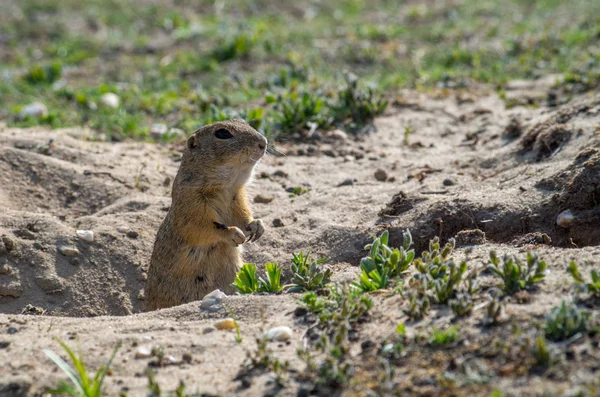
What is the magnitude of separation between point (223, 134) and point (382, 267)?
5.73ft

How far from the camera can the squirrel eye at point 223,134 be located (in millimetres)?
5406

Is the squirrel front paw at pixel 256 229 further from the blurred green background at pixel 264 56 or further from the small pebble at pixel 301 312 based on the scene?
the blurred green background at pixel 264 56

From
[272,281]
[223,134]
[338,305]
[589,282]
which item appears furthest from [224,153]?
[589,282]

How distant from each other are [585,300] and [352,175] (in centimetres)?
342

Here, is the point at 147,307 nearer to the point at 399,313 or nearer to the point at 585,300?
the point at 399,313

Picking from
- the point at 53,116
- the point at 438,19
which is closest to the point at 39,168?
the point at 53,116

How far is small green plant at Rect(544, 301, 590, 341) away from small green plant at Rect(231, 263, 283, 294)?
1674mm

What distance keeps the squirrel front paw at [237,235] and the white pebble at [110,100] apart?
152 inches

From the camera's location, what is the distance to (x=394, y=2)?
A: 1357cm

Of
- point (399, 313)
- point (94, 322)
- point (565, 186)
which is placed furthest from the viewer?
point (565, 186)

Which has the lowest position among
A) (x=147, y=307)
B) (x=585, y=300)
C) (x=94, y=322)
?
(x=147, y=307)

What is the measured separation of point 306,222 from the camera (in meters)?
5.94

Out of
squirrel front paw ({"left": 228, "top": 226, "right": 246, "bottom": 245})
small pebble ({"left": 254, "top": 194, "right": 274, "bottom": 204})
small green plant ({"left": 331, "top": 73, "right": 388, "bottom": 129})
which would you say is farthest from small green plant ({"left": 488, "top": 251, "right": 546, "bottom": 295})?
small green plant ({"left": 331, "top": 73, "right": 388, "bottom": 129})

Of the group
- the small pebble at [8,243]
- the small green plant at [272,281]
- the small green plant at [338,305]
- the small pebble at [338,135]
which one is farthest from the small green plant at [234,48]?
the small green plant at [338,305]
